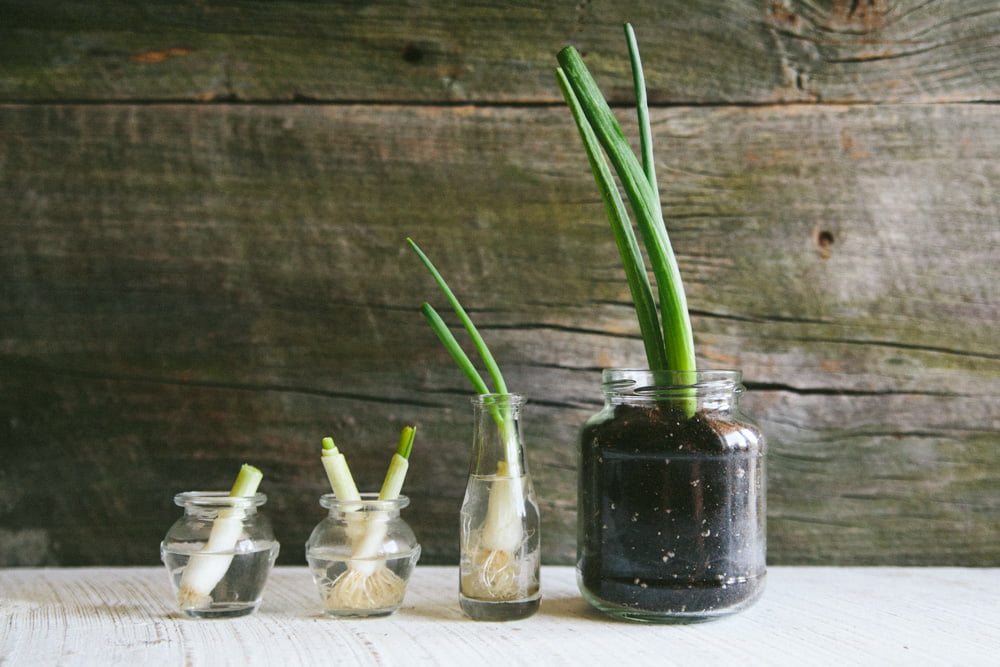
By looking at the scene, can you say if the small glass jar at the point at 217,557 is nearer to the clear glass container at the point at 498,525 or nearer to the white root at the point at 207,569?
the white root at the point at 207,569

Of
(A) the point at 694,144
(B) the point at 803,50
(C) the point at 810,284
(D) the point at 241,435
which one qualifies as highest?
(B) the point at 803,50

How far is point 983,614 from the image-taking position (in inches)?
27.9

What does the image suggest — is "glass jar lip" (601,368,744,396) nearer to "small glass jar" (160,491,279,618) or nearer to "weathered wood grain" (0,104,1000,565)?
"weathered wood grain" (0,104,1000,565)

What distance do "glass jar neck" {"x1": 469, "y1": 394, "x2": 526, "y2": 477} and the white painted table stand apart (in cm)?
13

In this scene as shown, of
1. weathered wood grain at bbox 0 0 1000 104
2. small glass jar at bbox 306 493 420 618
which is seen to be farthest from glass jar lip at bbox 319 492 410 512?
weathered wood grain at bbox 0 0 1000 104

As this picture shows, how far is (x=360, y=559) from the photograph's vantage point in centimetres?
68

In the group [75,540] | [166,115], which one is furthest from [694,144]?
[75,540]

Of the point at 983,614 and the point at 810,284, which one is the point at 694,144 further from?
the point at 983,614

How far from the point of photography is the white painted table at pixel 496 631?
584mm

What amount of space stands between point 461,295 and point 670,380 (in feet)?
1.08

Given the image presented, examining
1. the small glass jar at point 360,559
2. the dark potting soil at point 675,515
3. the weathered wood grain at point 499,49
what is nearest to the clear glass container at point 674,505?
the dark potting soil at point 675,515

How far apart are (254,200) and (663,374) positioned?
540 millimetres

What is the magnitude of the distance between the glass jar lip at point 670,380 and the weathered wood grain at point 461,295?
0.77ft

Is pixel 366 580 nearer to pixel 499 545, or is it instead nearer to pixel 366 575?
pixel 366 575
